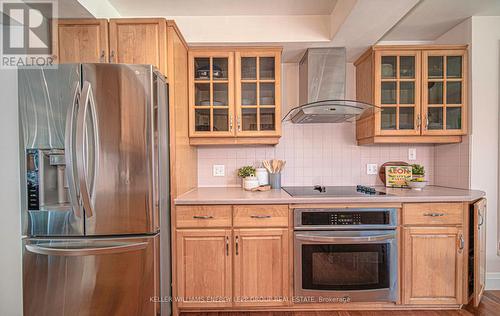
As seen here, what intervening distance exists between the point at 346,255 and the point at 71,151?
1.91m

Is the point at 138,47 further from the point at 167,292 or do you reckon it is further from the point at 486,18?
the point at 486,18

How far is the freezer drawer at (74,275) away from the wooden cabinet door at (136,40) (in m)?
1.20

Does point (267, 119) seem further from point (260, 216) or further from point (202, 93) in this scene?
point (260, 216)

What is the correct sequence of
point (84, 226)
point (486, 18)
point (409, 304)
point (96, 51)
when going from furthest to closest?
1. point (486, 18)
2. point (409, 304)
3. point (96, 51)
4. point (84, 226)

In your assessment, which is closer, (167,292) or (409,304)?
(167,292)

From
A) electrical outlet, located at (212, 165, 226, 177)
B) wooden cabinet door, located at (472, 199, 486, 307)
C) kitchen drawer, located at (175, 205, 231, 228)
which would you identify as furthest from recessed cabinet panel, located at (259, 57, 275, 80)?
wooden cabinet door, located at (472, 199, 486, 307)

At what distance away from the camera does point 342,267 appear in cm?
185

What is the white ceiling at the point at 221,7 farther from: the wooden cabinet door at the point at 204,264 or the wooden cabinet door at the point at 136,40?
the wooden cabinet door at the point at 204,264

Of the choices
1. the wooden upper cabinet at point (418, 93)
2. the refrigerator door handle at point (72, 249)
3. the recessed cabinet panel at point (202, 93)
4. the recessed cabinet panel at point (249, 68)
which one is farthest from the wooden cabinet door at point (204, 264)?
the wooden upper cabinet at point (418, 93)

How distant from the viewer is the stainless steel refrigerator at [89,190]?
1490mm

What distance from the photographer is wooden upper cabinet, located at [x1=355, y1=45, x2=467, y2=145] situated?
87.7 inches

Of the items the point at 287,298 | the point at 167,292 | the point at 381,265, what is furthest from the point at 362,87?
the point at 167,292

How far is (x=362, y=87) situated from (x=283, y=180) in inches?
46.2

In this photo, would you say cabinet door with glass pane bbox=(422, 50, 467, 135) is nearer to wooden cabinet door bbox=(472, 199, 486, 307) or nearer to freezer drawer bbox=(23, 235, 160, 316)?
wooden cabinet door bbox=(472, 199, 486, 307)
